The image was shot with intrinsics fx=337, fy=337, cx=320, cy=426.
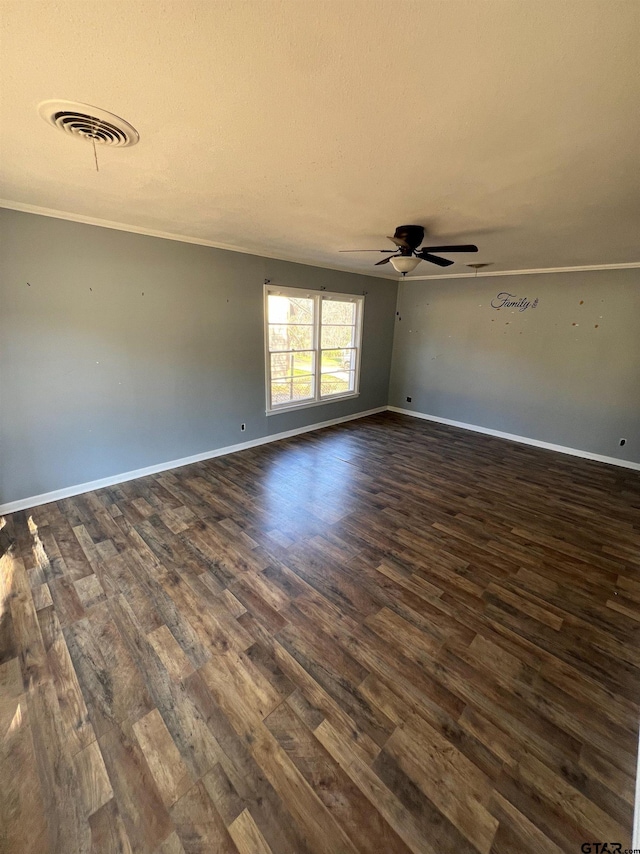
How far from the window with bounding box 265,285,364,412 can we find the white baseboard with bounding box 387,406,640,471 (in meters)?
1.49

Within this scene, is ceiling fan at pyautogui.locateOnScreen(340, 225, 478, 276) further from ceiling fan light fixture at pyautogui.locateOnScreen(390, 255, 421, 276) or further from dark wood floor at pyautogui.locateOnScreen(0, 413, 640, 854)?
dark wood floor at pyautogui.locateOnScreen(0, 413, 640, 854)

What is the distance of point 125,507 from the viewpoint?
3.29 metres

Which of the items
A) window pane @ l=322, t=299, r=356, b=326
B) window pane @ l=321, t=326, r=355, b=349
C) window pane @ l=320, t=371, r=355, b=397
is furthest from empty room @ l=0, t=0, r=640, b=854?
window pane @ l=320, t=371, r=355, b=397

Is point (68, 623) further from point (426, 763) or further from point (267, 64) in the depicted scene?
point (267, 64)

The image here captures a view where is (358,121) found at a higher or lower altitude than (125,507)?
higher

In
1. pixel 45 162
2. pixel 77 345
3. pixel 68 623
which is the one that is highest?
pixel 45 162

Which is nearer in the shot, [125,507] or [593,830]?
[593,830]

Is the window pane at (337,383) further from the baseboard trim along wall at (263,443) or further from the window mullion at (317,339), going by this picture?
the baseboard trim along wall at (263,443)

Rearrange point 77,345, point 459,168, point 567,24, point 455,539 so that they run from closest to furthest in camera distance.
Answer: point 567,24 → point 459,168 → point 455,539 → point 77,345

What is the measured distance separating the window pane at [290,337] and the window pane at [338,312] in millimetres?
420

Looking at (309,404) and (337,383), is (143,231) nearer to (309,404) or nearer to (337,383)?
(309,404)

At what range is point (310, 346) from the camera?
→ 5387mm

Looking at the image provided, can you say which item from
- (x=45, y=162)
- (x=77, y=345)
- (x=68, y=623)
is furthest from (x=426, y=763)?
(x=77, y=345)

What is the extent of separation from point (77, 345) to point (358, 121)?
3.13 m
